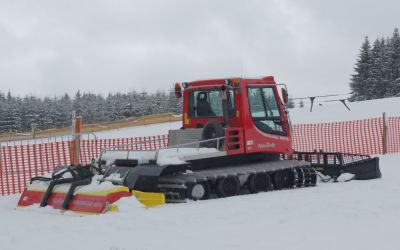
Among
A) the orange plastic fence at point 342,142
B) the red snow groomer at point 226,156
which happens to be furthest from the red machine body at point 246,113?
the orange plastic fence at point 342,142

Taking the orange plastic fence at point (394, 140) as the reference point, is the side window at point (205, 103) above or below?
above

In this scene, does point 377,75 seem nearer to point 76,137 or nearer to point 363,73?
point 363,73

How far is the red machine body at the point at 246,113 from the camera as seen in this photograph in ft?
40.7

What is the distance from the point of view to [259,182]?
12453 millimetres

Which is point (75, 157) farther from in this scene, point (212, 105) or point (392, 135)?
point (392, 135)

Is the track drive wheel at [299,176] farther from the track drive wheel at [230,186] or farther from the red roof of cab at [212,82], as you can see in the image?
the red roof of cab at [212,82]

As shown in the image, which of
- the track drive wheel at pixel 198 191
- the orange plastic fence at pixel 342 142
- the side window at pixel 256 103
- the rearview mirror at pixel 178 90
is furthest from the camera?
the orange plastic fence at pixel 342 142

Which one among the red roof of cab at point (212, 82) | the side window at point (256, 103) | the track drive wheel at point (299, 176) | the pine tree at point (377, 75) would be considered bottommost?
the track drive wheel at point (299, 176)

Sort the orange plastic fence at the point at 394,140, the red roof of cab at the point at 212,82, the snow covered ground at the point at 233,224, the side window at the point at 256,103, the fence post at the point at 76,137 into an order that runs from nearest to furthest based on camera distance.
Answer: the snow covered ground at the point at 233,224 → the side window at the point at 256,103 → the red roof of cab at the point at 212,82 → the fence post at the point at 76,137 → the orange plastic fence at the point at 394,140

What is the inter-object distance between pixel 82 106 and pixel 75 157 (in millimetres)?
73310

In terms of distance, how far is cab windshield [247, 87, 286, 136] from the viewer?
12.7 m

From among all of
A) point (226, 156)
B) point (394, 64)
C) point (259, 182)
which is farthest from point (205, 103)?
point (394, 64)

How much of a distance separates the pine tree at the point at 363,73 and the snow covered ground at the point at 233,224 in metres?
55.5

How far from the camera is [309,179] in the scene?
13195 mm
